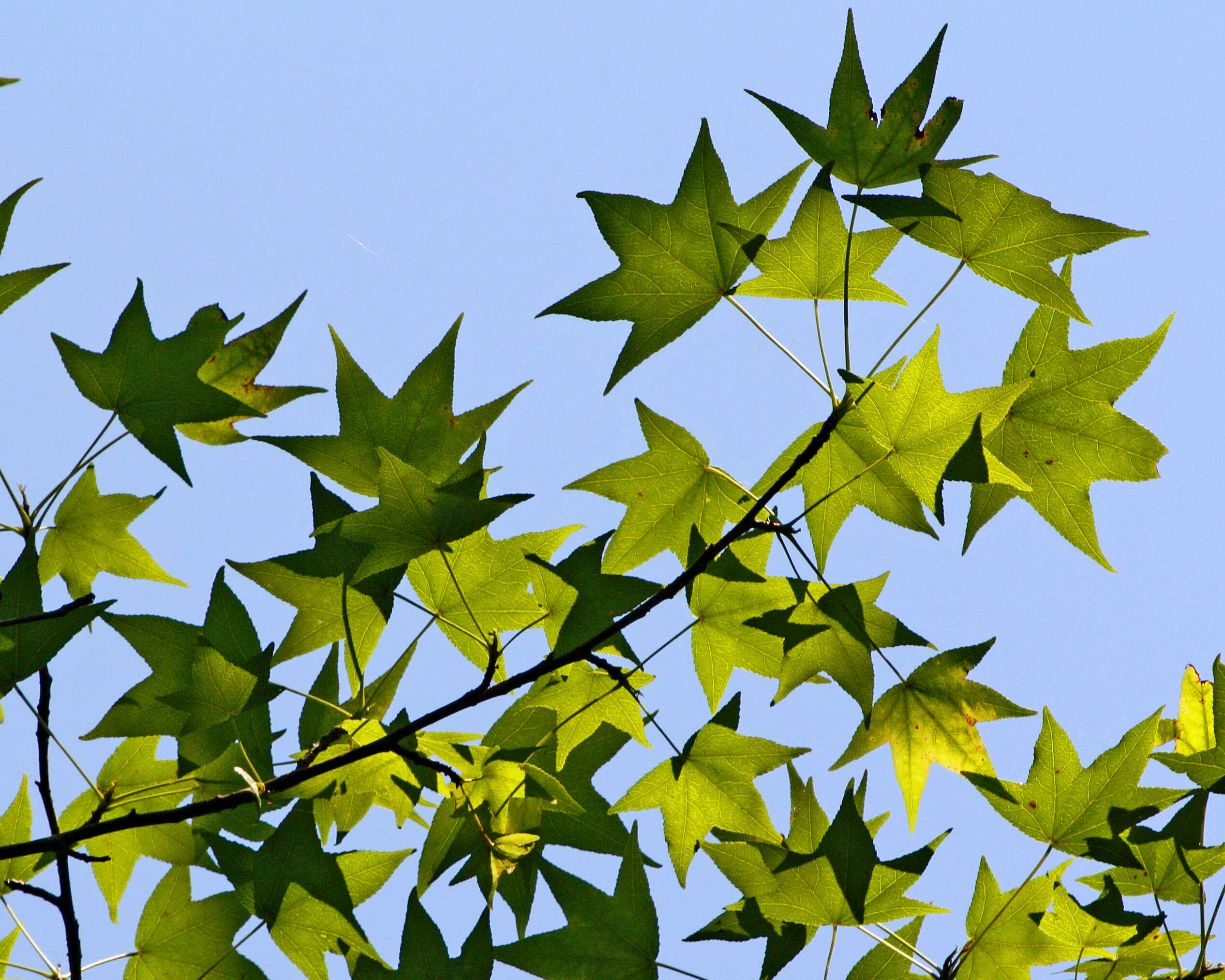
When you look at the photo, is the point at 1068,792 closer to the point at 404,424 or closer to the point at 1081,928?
the point at 1081,928

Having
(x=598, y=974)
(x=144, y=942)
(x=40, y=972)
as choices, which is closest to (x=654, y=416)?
(x=598, y=974)

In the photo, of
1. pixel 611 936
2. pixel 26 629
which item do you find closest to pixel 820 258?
pixel 611 936

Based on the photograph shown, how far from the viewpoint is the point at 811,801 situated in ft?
6.13

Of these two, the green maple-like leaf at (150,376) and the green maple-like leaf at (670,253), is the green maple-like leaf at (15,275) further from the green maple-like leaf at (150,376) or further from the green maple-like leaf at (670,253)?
the green maple-like leaf at (670,253)

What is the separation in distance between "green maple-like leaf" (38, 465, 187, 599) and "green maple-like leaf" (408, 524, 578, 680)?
533 millimetres

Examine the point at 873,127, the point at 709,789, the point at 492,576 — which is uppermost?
the point at 873,127

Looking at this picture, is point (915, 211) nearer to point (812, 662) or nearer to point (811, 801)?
point (812, 662)

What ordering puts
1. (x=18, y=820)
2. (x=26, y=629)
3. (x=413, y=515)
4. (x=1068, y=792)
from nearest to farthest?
1. (x=413, y=515)
2. (x=26, y=629)
3. (x=1068, y=792)
4. (x=18, y=820)

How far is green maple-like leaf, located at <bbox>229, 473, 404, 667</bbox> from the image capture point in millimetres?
1646

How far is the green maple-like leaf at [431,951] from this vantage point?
5.47ft

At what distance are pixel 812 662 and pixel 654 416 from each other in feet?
1.70

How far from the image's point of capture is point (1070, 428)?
6.30 ft

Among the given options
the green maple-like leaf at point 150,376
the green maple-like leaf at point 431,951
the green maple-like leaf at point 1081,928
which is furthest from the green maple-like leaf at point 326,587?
the green maple-like leaf at point 1081,928

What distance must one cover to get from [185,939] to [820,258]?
5.41 feet
